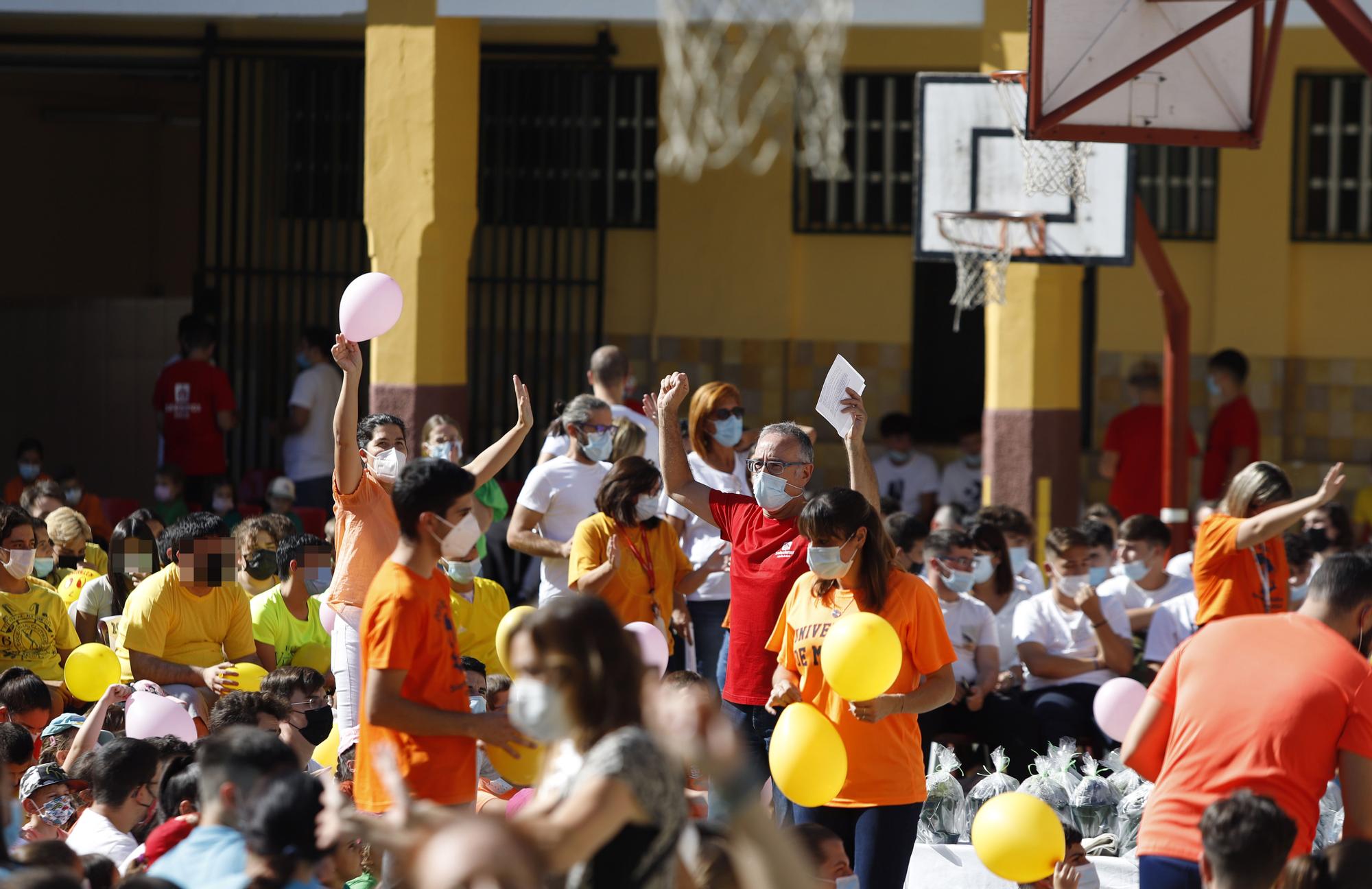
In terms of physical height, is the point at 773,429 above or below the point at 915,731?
above

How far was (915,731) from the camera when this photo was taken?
196 inches

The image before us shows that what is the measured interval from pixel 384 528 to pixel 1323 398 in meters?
8.44

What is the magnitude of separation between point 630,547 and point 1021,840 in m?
2.33

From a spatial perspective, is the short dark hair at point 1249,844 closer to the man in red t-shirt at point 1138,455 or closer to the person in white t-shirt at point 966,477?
the man in red t-shirt at point 1138,455

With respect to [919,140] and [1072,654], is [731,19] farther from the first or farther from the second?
[1072,654]

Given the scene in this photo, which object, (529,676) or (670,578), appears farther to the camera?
(670,578)

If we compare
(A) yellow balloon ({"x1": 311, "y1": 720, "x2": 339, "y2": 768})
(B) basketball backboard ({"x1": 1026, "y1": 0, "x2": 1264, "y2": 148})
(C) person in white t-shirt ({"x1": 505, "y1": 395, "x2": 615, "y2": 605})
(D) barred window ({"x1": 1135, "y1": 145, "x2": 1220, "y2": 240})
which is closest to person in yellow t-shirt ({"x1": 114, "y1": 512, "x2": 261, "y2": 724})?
(A) yellow balloon ({"x1": 311, "y1": 720, "x2": 339, "y2": 768})

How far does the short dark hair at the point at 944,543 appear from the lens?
Result: 7277mm

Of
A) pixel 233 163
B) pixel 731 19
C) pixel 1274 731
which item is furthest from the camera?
pixel 233 163

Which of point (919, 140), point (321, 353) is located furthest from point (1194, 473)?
point (321, 353)

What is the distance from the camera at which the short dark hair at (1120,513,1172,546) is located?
8.09 meters

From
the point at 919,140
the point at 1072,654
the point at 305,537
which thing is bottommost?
the point at 1072,654

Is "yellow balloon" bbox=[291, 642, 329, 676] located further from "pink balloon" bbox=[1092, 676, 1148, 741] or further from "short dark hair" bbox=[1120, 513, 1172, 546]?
Result: "short dark hair" bbox=[1120, 513, 1172, 546]

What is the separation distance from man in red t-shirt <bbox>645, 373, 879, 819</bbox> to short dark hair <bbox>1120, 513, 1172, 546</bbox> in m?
2.85
